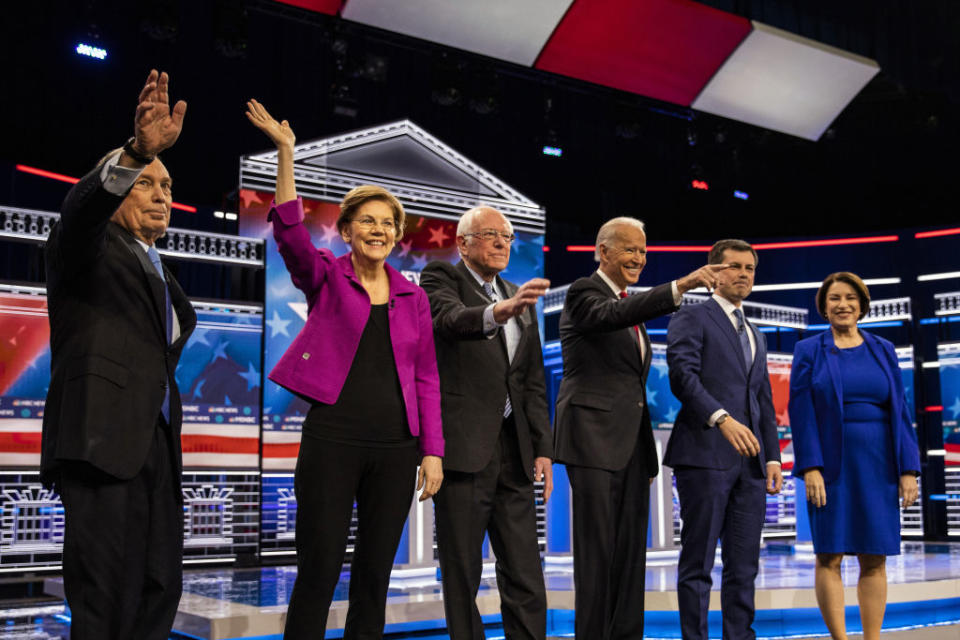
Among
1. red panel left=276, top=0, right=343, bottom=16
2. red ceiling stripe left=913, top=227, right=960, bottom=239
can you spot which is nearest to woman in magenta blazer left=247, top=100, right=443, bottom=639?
red panel left=276, top=0, right=343, bottom=16

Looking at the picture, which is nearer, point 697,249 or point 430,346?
point 430,346

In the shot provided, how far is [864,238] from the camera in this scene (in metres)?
14.7

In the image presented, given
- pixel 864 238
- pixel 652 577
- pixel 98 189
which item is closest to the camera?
pixel 98 189

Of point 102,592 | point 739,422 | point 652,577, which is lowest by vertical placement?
point 652,577

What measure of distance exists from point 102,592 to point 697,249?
46.4 feet

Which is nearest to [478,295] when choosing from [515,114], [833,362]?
[833,362]

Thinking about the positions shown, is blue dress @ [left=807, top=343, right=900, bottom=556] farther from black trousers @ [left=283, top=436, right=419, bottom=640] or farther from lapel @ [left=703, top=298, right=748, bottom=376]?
black trousers @ [left=283, top=436, right=419, bottom=640]

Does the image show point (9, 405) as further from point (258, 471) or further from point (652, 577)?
point (652, 577)

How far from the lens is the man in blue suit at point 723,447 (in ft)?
11.2

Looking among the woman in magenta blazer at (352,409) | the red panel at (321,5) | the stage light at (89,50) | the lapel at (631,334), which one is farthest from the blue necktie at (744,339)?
the stage light at (89,50)

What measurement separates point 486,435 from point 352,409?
570 millimetres

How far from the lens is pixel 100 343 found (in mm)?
2107

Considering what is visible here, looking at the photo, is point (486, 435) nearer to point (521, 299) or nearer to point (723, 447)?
point (521, 299)

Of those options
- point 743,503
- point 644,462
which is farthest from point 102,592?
point 743,503
